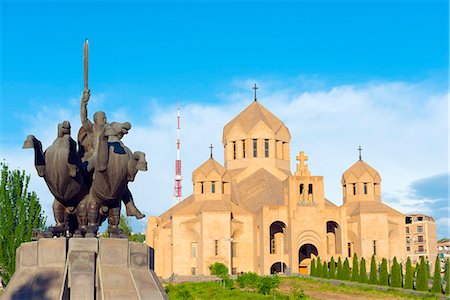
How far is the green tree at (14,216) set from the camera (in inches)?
1028

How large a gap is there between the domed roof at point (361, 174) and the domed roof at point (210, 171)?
8.94 meters

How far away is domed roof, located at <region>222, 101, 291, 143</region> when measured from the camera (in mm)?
52594

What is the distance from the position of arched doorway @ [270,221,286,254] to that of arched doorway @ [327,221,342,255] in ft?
11.4

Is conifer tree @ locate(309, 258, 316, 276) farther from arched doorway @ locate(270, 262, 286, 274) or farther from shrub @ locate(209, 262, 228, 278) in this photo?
shrub @ locate(209, 262, 228, 278)

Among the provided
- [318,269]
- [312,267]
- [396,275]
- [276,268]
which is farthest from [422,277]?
[276,268]

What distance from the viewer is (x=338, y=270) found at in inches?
1624

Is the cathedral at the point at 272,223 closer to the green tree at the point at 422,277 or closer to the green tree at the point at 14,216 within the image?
the green tree at the point at 422,277

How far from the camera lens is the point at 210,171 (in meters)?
47.7

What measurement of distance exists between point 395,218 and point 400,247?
7.10ft

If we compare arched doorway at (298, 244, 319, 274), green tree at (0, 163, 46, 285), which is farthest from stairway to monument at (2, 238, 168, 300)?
arched doorway at (298, 244, 319, 274)

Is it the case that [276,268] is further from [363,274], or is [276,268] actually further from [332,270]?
[363,274]

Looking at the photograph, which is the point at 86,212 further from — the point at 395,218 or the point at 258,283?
the point at 395,218

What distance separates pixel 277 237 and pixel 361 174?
300 inches

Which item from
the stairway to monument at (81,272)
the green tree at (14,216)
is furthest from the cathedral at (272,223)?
the stairway to monument at (81,272)
